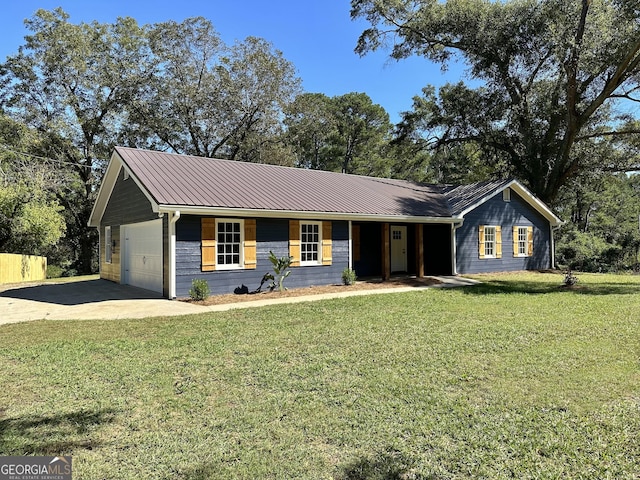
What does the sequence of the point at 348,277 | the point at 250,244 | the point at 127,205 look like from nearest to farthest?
the point at 250,244, the point at 348,277, the point at 127,205

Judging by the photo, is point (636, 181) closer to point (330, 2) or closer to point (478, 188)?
point (478, 188)

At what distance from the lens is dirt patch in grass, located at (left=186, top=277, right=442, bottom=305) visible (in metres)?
10.5

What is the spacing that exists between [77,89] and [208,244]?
66.9ft

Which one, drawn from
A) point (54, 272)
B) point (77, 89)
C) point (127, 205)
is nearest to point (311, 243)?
point (127, 205)

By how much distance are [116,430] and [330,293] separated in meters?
8.46

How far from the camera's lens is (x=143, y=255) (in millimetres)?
12773

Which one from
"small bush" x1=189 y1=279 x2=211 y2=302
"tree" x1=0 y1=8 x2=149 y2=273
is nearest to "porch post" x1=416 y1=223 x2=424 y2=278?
"small bush" x1=189 y1=279 x2=211 y2=302

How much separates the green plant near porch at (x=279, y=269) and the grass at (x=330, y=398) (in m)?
4.60

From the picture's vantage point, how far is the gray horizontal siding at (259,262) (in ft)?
34.8

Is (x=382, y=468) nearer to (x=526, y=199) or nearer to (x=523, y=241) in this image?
(x=523, y=241)

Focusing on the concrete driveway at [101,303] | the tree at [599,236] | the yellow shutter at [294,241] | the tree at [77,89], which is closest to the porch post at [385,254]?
the concrete driveway at [101,303]

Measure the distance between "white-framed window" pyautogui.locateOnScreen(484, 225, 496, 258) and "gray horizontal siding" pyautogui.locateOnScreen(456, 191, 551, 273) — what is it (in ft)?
0.72

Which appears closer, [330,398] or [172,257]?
[330,398]

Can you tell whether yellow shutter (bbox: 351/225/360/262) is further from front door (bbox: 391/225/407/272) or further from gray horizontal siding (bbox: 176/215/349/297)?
front door (bbox: 391/225/407/272)
